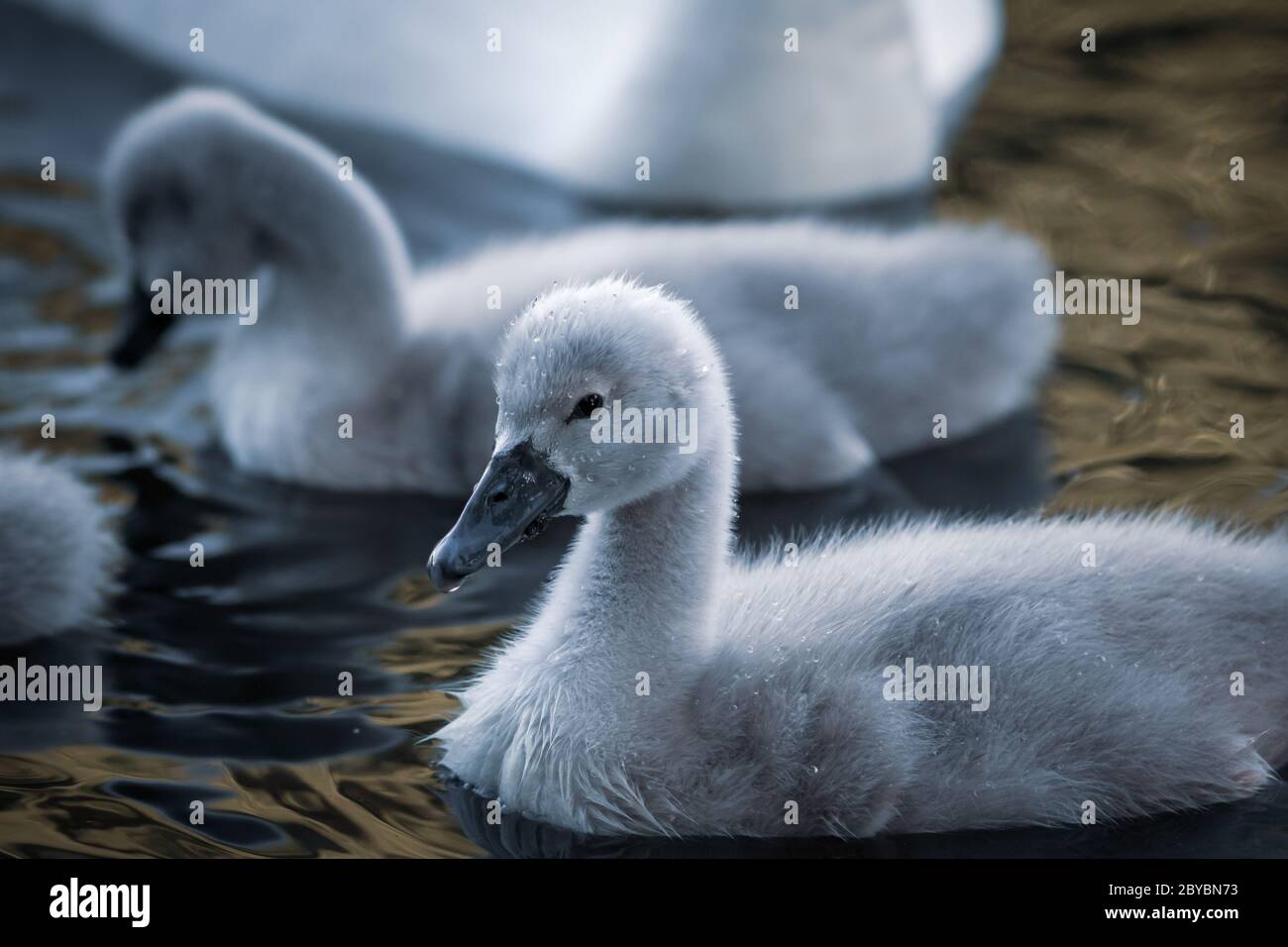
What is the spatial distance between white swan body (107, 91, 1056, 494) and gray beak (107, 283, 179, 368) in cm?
10

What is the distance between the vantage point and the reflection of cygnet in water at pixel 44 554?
4.16 metres

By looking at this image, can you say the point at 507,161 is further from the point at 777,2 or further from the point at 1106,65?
the point at 1106,65

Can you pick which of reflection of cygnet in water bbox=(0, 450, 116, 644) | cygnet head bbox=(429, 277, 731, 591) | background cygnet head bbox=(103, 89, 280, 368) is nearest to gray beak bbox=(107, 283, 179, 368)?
background cygnet head bbox=(103, 89, 280, 368)

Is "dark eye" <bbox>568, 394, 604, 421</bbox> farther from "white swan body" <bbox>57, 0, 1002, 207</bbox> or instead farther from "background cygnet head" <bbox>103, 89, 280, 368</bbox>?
"white swan body" <bbox>57, 0, 1002, 207</bbox>

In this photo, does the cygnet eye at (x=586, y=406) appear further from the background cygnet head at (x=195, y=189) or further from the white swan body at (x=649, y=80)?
the white swan body at (x=649, y=80)

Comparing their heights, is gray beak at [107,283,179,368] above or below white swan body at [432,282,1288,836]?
above

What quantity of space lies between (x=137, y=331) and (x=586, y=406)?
220cm

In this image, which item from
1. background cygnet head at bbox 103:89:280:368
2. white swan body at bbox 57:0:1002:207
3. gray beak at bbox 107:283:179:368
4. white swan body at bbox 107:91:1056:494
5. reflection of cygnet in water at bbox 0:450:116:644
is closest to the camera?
reflection of cygnet in water at bbox 0:450:116:644

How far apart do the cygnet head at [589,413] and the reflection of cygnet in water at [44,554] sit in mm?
1183

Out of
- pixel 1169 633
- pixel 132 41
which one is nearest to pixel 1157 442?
pixel 1169 633

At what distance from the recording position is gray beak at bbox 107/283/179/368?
521 centimetres

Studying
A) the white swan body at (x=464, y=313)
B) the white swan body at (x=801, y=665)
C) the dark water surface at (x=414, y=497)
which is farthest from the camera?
the white swan body at (x=464, y=313)

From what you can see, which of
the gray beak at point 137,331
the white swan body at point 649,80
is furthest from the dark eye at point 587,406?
the white swan body at point 649,80
